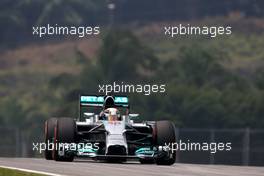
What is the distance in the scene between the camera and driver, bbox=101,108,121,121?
30516 mm

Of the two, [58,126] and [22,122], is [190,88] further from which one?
[58,126]

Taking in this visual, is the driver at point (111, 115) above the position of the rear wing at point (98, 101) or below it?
below

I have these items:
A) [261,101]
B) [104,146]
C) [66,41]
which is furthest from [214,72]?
[104,146]

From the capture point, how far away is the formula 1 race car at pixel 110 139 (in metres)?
29.3

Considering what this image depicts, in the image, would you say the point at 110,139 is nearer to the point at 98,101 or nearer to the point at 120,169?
the point at 98,101

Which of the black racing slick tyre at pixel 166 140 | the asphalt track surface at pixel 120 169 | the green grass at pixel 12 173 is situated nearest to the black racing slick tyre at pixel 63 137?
the asphalt track surface at pixel 120 169

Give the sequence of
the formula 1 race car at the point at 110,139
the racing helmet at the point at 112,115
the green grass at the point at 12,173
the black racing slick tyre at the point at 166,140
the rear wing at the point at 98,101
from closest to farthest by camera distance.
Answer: the green grass at the point at 12,173 → the formula 1 race car at the point at 110,139 → the black racing slick tyre at the point at 166,140 → the racing helmet at the point at 112,115 → the rear wing at the point at 98,101

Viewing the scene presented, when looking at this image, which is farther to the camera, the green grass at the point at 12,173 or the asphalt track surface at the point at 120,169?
the asphalt track surface at the point at 120,169

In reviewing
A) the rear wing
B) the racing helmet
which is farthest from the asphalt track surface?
the rear wing

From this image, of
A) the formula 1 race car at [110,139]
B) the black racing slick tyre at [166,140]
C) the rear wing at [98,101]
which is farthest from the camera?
the rear wing at [98,101]

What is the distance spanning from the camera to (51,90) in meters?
82.4

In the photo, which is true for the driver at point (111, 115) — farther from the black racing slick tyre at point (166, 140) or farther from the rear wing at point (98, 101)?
the black racing slick tyre at point (166, 140)

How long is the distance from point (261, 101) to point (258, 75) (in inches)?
409

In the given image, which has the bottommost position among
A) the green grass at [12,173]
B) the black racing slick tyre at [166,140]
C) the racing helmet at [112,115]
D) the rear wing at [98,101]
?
the green grass at [12,173]
